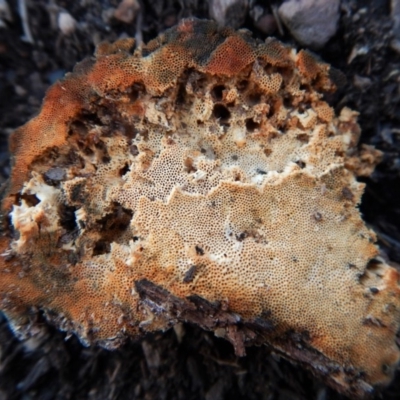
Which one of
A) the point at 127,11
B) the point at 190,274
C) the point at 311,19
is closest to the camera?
the point at 190,274

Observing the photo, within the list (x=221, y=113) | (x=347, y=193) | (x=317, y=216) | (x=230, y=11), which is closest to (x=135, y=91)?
(x=221, y=113)

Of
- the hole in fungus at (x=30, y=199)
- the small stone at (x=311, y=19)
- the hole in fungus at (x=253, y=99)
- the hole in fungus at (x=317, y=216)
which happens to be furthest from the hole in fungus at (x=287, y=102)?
the hole in fungus at (x=30, y=199)

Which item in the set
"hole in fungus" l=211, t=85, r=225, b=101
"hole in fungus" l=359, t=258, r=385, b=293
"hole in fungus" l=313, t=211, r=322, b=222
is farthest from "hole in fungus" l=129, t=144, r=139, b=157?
"hole in fungus" l=359, t=258, r=385, b=293

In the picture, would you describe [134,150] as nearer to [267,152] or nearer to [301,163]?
[267,152]

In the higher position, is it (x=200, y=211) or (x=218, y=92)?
(x=218, y=92)

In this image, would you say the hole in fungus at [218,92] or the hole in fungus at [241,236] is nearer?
the hole in fungus at [241,236]

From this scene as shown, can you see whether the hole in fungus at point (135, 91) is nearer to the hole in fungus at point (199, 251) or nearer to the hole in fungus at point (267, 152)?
the hole in fungus at point (267, 152)

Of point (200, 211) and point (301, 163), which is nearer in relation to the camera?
point (200, 211)

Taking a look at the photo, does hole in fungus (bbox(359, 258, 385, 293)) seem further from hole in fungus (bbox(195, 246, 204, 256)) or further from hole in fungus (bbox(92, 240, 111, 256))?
hole in fungus (bbox(92, 240, 111, 256))
